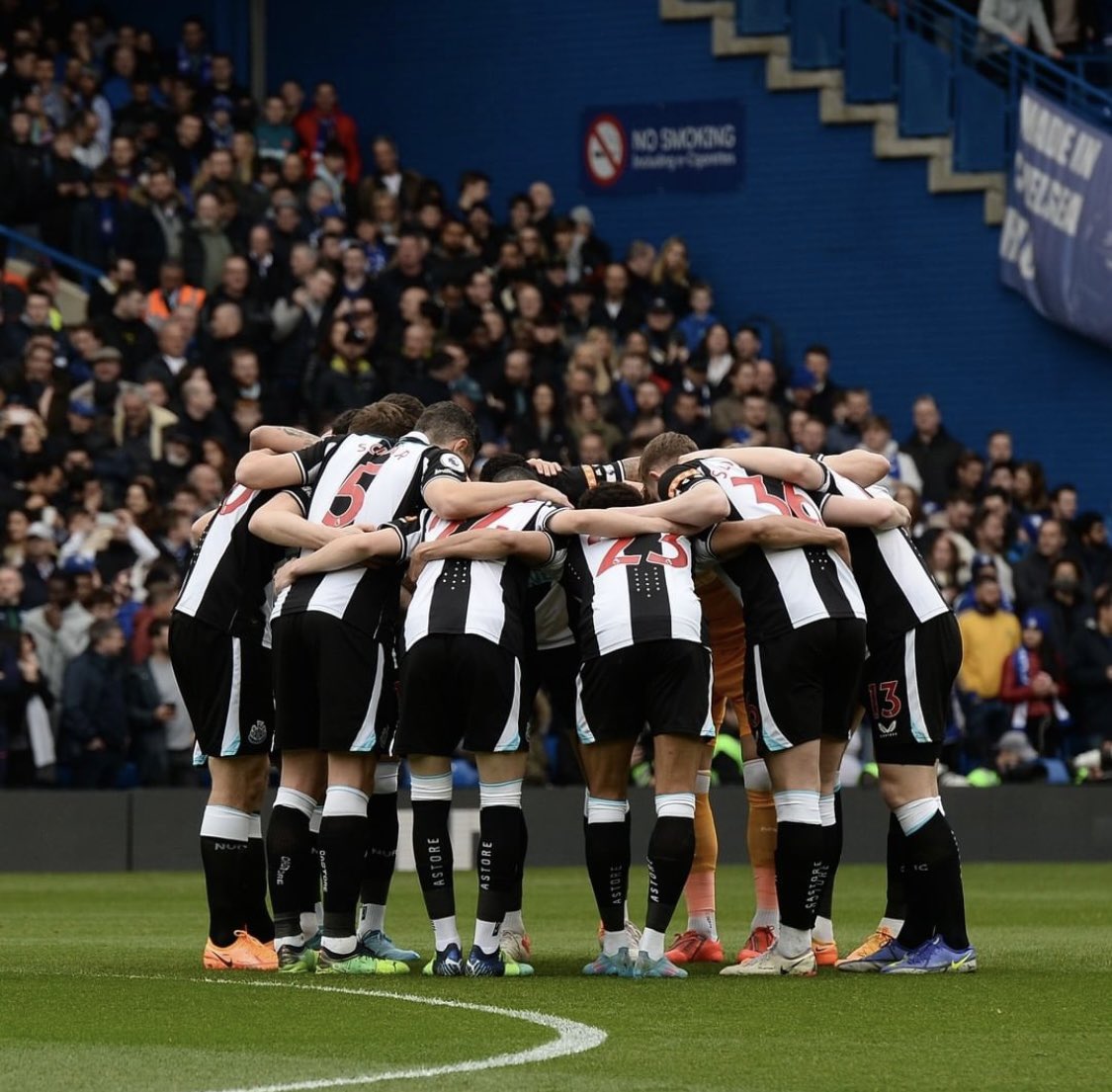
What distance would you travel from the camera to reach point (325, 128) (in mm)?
25750

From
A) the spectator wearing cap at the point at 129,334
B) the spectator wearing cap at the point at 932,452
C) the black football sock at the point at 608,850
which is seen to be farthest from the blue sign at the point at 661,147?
the black football sock at the point at 608,850

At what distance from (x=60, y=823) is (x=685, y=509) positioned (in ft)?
32.2

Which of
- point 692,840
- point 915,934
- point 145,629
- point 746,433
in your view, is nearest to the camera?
point 692,840

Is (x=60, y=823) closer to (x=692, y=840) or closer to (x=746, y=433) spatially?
(x=746, y=433)

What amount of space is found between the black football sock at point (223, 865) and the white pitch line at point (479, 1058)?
1.04 meters

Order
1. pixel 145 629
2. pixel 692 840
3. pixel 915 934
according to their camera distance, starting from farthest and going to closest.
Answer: pixel 145 629 → pixel 915 934 → pixel 692 840

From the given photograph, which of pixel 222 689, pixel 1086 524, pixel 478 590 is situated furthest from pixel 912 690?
pixel 1086 524

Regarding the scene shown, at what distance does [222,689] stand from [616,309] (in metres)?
14.1

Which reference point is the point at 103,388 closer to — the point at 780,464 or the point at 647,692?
the point at 780,464

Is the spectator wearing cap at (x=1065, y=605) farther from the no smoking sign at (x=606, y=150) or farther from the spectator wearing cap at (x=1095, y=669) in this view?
the no smoking sign at (x=606, y=150)

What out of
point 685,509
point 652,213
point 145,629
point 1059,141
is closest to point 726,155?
point 652,213

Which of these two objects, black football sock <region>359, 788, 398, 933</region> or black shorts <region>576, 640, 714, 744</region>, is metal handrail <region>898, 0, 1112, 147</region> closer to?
black football sock <region>359, 788, 398, 933</region>

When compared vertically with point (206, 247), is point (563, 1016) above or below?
below

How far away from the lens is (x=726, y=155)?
2633cm
